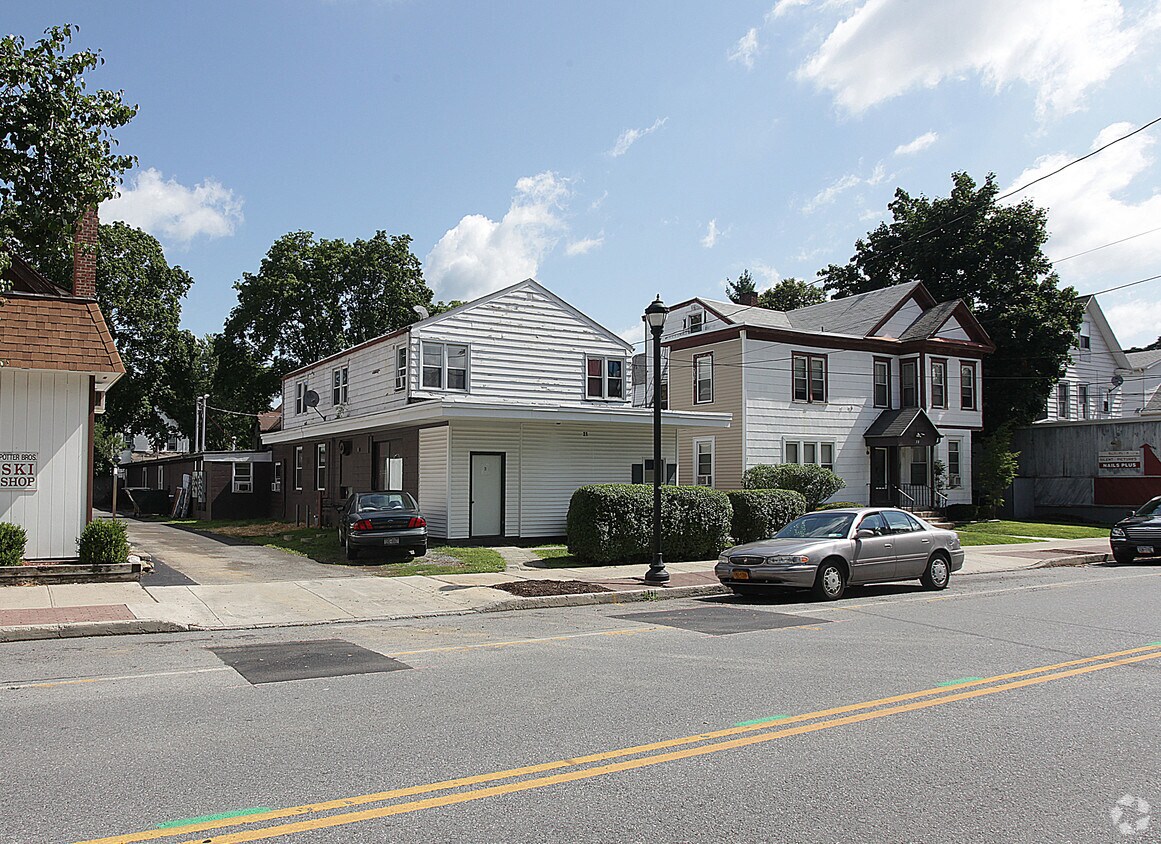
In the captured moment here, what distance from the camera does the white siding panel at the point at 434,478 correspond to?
75.1 feet

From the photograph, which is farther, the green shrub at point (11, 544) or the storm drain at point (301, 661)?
the green shrub at point (11, 544)

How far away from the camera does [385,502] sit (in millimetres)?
20188

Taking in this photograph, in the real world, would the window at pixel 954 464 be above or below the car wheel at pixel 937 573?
above

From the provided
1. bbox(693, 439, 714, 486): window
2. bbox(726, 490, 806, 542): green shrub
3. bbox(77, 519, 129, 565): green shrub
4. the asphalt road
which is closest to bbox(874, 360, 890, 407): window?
bbox(693, 439, 714, 486): window

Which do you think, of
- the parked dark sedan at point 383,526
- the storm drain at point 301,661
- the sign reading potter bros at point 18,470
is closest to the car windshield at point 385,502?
the parked dark sedan at point 383,526

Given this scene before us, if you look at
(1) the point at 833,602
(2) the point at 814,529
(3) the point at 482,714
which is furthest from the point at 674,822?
(2) the point at 814,529

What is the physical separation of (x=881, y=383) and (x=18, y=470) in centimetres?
2793

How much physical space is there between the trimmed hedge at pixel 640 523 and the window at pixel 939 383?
1741 centimetres

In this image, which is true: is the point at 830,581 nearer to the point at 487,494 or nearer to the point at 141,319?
the point at 487,494

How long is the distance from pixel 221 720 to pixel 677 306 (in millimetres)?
30403

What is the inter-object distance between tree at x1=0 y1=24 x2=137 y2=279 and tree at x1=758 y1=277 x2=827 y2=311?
51699 mm

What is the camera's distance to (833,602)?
14297 mm

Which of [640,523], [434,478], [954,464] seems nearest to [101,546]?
[434,478]

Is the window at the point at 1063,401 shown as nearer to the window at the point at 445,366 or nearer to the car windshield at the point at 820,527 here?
the window at the point at 445,366
